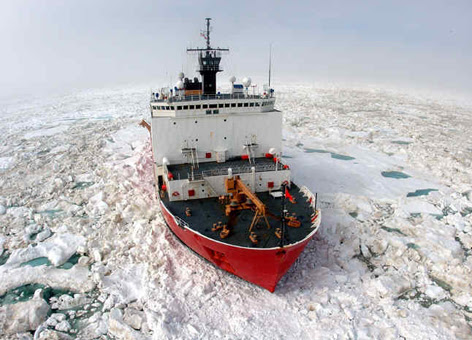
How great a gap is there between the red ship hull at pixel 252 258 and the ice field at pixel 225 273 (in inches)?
14.0

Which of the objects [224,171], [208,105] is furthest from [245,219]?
[208,105]

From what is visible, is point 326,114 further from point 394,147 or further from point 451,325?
point 451,325

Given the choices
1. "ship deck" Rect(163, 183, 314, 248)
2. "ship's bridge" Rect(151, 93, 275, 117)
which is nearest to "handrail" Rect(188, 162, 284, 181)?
"ship deck" Rect(163, 183, 314, 248)

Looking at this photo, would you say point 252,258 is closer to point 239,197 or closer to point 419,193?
point 239,197

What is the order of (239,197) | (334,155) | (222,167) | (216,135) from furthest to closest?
(334,155), (216,135), (222,167), (239,197)

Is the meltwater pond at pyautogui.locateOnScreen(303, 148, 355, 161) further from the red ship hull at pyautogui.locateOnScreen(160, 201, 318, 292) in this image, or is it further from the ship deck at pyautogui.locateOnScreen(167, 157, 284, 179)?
the red ship hull at pyautogui.locateOnScreen(160, 201, 318, 292)

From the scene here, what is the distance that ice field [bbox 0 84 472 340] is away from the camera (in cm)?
627

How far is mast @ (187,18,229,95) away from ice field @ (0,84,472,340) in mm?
4775

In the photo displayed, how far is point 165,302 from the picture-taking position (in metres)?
6.70

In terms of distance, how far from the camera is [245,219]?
8203 millimetres

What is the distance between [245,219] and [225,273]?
146cm

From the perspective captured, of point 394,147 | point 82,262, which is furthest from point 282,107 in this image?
point 82,262

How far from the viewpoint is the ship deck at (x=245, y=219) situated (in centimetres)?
730

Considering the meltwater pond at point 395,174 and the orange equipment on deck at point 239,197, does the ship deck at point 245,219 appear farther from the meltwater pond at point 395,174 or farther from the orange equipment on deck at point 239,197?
the meltwater pond at point 395,174
